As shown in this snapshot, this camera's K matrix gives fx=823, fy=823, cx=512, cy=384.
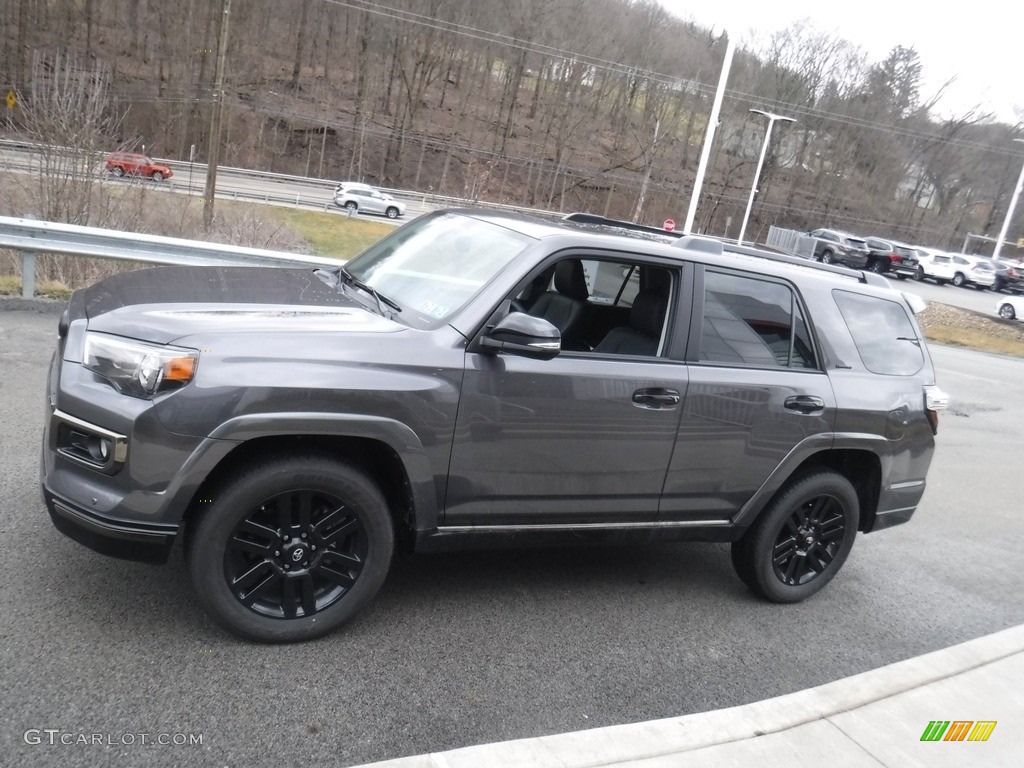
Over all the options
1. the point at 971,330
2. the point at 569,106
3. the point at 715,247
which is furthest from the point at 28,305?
the point at 569,106

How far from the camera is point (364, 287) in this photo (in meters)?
4.21

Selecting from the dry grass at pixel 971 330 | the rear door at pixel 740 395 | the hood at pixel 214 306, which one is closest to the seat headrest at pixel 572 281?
the rear door at pixel 740 395

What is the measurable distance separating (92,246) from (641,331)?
23.5 ft

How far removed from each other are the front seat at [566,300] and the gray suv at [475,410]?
0.05 ft

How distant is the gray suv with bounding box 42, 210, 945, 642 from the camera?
3131mm

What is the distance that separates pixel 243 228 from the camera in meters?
19.8

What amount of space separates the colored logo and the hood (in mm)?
2913

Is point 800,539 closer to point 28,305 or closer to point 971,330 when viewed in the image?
point 28,305

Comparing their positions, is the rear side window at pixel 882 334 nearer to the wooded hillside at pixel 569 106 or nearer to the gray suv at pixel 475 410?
the gray suv at pixel 475 410

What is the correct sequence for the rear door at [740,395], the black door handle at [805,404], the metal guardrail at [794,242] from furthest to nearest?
the metal guardrail at [794,242], the black door handle at [805,404], the rear door at [740,395]

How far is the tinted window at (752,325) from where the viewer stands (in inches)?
166

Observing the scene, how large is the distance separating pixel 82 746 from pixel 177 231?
17.3 metres

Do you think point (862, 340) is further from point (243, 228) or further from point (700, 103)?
point (700, 103)

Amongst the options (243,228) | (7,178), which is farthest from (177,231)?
(7,178)
